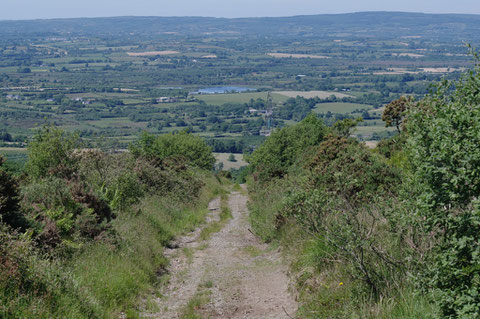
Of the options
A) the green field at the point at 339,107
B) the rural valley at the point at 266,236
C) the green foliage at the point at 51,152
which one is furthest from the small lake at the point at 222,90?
the green foliage at the point at 51,152

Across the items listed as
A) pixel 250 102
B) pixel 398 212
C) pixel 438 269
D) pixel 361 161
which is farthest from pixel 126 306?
pixel 250 102

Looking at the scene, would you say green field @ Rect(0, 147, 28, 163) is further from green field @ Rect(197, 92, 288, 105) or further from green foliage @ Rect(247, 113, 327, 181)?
green field @ Rect(197, 92, 288, 105)

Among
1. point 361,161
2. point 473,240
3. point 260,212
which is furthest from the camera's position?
point 260,212

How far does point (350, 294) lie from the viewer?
6.84 m

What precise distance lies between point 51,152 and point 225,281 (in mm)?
8451

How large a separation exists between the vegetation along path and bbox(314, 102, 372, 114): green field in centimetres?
10928

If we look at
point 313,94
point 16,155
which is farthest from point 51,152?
point 313,94

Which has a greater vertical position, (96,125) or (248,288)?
(248,288)

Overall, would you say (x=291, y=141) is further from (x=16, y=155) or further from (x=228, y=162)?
(x=228, y=162)

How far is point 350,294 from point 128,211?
8088 millimetres

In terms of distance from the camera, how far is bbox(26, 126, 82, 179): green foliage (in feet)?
52.1

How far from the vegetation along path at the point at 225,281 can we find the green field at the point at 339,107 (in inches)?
4302

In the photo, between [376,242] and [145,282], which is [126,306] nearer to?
[145,282]

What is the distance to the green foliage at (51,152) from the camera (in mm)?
15875
